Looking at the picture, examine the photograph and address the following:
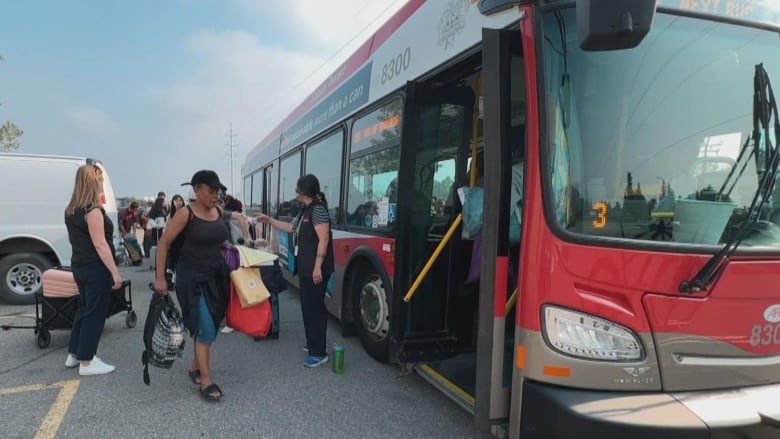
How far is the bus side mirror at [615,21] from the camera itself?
68.5 inches

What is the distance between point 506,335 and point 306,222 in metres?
2.21

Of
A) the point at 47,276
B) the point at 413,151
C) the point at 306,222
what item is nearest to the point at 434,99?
the point at 413,151

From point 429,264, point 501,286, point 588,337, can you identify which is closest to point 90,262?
point 429,264

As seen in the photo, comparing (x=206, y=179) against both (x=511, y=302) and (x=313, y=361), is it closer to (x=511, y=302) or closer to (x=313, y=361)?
(x=313, y=361)

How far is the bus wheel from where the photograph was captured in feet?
13.7

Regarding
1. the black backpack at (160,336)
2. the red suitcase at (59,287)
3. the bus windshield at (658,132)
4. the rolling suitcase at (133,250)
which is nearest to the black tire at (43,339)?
the red suitcase at (59,287)

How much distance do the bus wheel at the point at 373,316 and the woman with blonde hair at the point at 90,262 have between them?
209 centimetres

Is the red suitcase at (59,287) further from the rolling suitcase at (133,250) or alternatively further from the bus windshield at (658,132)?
the rolling suitcase at (133,250)

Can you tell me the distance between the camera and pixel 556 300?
212 cm

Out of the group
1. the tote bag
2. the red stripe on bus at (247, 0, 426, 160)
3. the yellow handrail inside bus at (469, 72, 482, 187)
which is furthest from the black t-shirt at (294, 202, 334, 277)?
the red stripe on bus at (247, 0, 426, 160)

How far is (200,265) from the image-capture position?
3.50 m

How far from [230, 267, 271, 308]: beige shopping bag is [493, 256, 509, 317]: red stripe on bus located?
2062 mm

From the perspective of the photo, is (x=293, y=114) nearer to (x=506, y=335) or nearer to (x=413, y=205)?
(x=413, y=205)

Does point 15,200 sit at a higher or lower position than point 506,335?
higher
